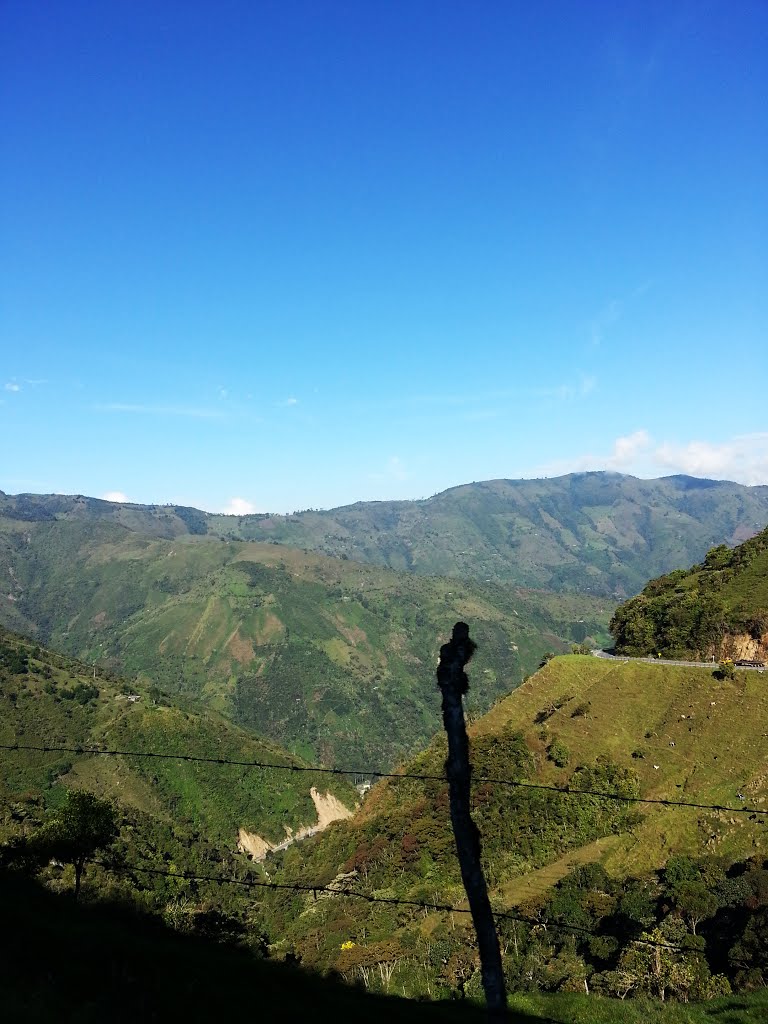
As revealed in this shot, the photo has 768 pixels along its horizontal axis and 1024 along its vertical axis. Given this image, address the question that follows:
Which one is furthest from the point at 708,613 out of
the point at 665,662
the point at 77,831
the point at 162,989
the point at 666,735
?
the point at 162,989

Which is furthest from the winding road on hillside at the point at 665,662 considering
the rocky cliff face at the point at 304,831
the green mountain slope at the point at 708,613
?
the rocky cliff face at the point at 304,831

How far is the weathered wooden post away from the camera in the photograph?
8867 mm

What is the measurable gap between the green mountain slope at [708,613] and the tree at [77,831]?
7377cm

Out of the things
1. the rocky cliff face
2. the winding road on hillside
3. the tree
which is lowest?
Answer: the rocky cliff face

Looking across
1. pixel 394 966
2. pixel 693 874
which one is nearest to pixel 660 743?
pixel 693 874

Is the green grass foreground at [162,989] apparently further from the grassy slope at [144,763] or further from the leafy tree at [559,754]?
the grassy slope at [144,763]

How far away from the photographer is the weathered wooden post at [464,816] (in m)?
Answer: 8.87

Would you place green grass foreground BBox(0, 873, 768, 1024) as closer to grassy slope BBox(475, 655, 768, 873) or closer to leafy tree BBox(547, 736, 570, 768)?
grassy slope BBox(475, 655, 768, 873)

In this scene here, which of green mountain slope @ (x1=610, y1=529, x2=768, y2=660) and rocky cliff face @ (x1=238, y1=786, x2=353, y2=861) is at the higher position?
green mountain slope @ (x1=610, y1=529, x2=768, y2=660)

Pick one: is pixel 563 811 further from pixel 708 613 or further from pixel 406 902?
pixel 406 902

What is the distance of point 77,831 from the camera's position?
4031 centimetres

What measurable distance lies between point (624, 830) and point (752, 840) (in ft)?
43.8

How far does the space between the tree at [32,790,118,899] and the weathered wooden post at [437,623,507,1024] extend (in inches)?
1488

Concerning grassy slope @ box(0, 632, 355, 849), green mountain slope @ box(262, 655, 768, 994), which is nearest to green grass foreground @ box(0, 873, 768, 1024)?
green mountain slope @ box(262, 655, 768, 994)
